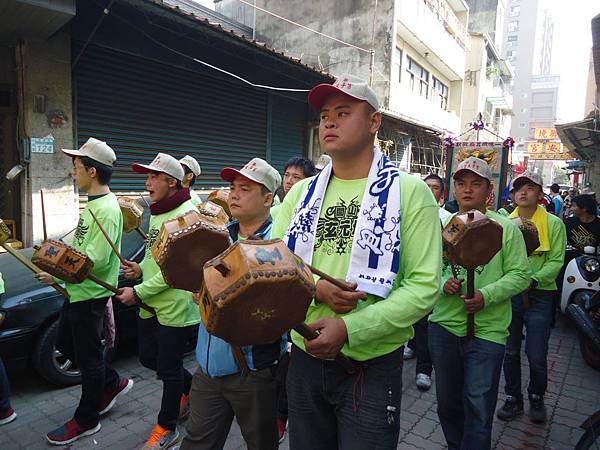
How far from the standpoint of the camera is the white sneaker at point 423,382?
4.32 metres

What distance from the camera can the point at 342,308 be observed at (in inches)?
59.3

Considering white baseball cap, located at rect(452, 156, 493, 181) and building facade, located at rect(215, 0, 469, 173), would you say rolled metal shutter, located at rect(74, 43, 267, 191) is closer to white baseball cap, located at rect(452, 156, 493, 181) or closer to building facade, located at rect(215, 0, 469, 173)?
building facade, located at rect(215, 0, 469, 173)

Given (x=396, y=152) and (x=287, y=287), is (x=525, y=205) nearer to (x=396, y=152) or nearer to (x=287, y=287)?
(x=287, y=287)

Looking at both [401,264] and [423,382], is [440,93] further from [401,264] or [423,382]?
[401,264]

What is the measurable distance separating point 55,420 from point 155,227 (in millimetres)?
1780

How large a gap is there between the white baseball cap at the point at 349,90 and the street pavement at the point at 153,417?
8.60 ft

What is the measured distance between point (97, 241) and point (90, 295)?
378 millimetres

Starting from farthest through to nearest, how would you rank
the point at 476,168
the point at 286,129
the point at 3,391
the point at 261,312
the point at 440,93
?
1. the point at 440,93
2. the point at 286,129
3. the point at 3,391
4. the point at 476,168
5. the point at 261,312

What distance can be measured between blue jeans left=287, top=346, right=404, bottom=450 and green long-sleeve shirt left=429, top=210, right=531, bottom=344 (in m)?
1.08

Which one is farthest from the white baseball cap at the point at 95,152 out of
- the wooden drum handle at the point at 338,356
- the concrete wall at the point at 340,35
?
the concrete wall at the point at 340,35

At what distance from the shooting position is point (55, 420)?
3.48 m

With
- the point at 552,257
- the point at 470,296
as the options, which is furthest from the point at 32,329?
the point at 552,257

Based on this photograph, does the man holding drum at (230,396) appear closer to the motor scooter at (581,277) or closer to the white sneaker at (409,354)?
the white sneaker at (409,354)

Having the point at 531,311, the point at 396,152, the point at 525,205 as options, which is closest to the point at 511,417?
the point at 531,311
